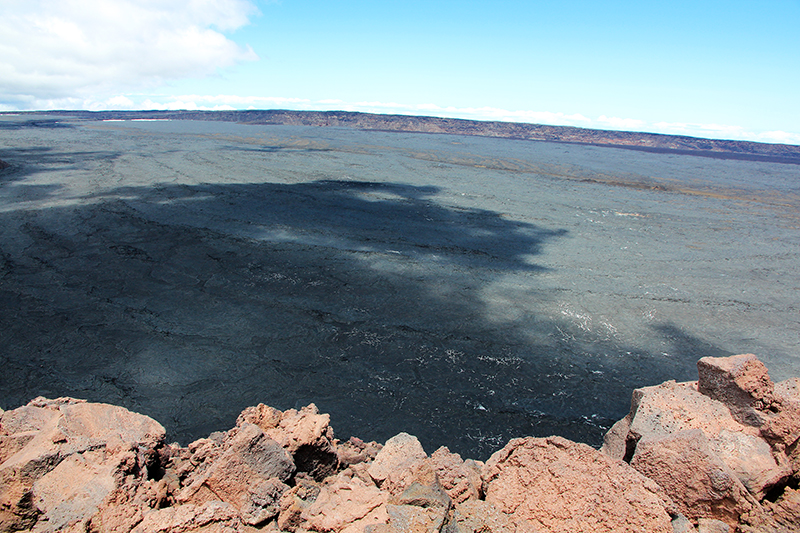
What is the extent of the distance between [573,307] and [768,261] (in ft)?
21.8

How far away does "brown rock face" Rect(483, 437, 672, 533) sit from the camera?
243 centimetres

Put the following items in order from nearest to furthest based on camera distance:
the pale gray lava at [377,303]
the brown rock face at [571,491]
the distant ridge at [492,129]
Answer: the brown rock face at [571,491], the pale gray lava at [377,303], the distant ridge at [492,129]

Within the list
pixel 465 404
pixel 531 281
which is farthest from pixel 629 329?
pixel 465 404

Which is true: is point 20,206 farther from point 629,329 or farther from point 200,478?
point 629,329

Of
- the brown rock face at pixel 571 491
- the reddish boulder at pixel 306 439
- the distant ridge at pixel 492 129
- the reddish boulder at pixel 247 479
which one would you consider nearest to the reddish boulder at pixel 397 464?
the reddish boulder at pixel 306 439

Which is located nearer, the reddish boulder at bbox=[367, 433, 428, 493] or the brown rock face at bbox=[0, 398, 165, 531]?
the brown rock face at bbox=[0, 398, 165, 531]

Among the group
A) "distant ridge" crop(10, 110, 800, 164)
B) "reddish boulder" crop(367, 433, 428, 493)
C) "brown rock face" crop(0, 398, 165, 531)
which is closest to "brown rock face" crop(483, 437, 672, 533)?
"reddish boulder" crop(367, 433, 428, 493)

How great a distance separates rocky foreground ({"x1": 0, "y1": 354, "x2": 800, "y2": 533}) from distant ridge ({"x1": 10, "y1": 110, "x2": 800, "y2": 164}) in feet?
A: 199

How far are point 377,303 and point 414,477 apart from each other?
485cm

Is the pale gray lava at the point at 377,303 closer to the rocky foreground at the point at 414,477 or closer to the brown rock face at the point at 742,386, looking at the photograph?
the rocky foreground at the point at 414,477

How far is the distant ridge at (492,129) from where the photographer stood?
6112 cm

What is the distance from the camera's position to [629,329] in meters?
7.37

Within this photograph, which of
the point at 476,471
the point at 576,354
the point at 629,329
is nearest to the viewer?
the point at 476,471

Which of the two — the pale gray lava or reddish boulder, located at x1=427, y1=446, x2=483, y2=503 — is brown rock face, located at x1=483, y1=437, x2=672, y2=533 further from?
the pale gray lava
